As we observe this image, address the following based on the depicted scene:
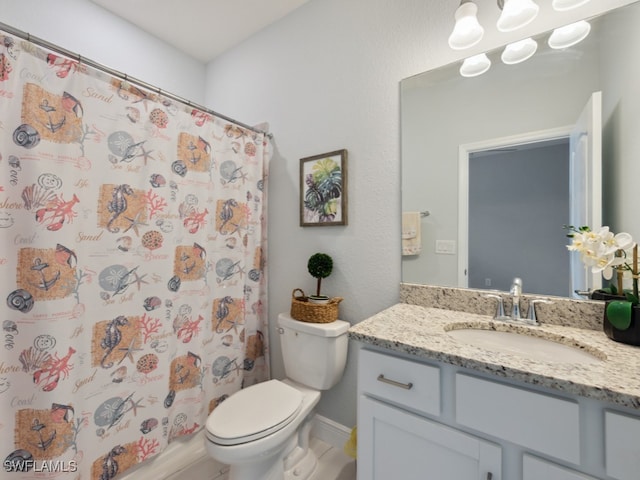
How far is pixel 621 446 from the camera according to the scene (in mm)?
597

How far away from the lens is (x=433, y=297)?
4.31 feet

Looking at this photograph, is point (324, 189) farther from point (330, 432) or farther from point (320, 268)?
point (330, 432)

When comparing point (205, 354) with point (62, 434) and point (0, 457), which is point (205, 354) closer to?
point (62, 434)

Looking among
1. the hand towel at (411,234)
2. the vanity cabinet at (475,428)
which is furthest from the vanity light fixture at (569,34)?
the vanity cabinet at (475,428)

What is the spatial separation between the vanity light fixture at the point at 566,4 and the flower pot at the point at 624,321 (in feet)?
3.25

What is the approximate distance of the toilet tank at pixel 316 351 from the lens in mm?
1446

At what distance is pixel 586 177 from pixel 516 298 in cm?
50

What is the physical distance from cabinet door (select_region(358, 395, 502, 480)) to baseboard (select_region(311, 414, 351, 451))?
27.1 inches

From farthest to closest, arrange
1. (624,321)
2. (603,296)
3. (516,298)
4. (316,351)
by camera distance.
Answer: (316,351)
(516,298)
(603,296)
(624,321)

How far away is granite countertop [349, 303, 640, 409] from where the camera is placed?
0.63 metres

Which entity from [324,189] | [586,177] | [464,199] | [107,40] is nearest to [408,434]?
[464,199]

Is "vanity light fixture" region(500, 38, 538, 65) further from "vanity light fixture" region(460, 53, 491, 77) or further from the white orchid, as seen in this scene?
the white orchid

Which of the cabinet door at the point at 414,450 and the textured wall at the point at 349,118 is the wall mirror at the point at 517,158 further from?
the cabinet door at the point at 414,450

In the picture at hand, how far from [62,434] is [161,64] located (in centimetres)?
230
